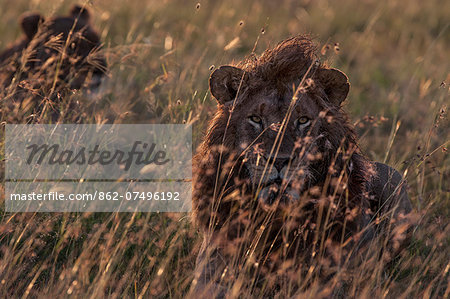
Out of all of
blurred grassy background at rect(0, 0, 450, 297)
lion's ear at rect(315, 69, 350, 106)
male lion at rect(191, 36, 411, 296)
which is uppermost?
lion's ear at rect(315, 69, 350, 106)

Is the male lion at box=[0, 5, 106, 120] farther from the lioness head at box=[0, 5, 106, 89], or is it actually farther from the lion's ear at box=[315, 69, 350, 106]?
the lion's ear at box=[315, 69, 350, 106]

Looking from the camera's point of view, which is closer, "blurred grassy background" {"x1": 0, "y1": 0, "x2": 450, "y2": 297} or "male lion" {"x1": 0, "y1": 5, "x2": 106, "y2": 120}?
"blurred grassy background" {"x1": 0, "y1": 0, "x2": 450, "y2": 297}

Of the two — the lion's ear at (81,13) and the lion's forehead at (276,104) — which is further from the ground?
the lion's forehead at (276,104)

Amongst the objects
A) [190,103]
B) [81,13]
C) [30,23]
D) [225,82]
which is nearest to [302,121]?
[225,82]

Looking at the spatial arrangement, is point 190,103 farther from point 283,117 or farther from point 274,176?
point 274,176

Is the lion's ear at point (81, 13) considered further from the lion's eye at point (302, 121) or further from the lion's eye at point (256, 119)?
the lion's eye at point (302, 121)

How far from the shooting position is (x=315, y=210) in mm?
4273

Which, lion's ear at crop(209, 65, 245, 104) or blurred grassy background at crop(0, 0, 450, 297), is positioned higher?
lion's ear at crop(209, 65, 245, 104)

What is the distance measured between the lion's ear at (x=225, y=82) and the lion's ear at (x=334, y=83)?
526 millimetres

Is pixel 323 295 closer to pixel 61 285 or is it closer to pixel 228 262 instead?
pixel 228 262

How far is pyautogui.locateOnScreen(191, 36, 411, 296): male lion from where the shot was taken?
158 inches

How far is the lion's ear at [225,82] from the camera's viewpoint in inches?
167

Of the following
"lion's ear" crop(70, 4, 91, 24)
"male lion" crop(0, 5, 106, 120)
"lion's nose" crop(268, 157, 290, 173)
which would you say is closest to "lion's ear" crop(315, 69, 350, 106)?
"lion's nose" crop(268, 157, 290, 173)

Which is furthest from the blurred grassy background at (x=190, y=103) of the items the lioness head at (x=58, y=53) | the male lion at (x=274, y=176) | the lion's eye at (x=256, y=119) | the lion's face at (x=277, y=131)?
the lion's eye at (x=256, y=119)
